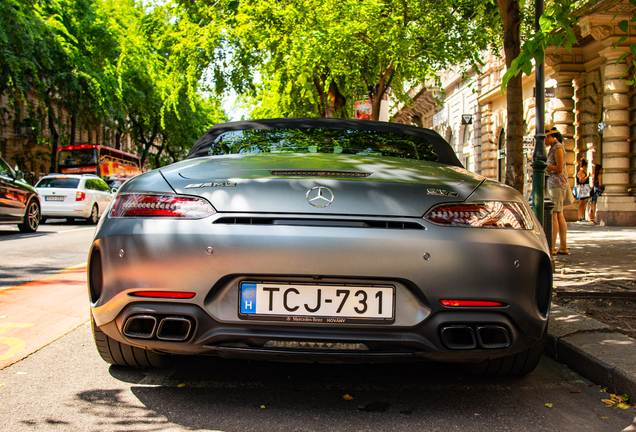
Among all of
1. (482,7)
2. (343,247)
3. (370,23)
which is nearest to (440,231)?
(343,247)

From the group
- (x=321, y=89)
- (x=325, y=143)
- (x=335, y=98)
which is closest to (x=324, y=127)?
(x=325, y=143)

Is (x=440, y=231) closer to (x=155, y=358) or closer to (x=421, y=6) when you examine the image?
(x=155, y=358)

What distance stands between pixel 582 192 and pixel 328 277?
696 inches

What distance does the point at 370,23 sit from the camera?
15320mm

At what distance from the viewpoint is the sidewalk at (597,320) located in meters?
3.30

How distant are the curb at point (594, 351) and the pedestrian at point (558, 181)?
507cm

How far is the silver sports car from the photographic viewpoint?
8.30 ft

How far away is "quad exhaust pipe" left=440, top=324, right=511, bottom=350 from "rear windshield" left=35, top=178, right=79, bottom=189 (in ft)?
57.0

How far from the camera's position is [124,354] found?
10.2 ft

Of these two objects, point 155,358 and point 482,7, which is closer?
point 155,358

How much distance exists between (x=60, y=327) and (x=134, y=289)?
214cm

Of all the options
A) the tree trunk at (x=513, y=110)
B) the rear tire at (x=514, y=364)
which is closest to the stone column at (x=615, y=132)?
the tree trunk at (x=513, y=110)

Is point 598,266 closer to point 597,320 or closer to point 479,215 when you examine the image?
point 597,320

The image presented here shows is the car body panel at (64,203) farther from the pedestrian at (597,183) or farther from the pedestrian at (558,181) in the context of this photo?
the pedestrian at (597,183)
